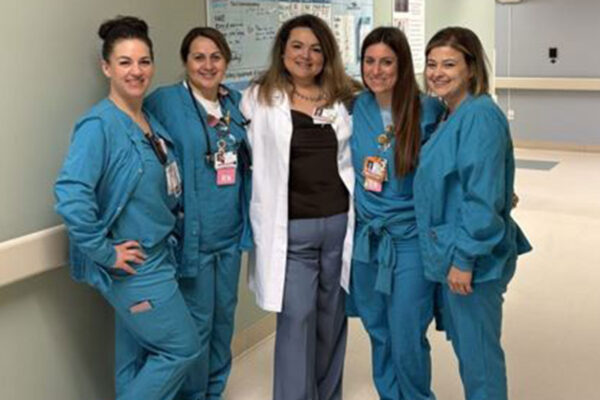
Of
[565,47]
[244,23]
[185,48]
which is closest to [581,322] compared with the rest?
[244,23]

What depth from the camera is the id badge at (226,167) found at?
2.37 meters

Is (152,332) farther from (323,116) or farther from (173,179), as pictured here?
(323,116)

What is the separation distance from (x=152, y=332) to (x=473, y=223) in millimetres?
1047

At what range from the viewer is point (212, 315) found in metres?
2.51

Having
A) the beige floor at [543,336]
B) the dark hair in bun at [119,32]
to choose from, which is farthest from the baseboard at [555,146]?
the dark hair in bun at [119,32]

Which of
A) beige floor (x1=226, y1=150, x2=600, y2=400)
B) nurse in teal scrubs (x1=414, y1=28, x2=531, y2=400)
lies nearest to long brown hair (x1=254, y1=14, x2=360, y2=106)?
nurse in teal scrubs (x1=414, y1=28, x2=531, y2=400)

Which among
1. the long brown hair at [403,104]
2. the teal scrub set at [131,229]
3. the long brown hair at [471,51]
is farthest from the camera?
the long brown hair at [403,104]

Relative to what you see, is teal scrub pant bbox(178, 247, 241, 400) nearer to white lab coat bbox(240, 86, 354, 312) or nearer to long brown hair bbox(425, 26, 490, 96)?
white lab coat bbox(240, 86, 354, 312)

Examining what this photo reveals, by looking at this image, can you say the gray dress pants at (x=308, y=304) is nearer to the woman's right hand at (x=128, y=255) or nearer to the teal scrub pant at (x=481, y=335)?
the teal scrub pant at (x=481, y=335)

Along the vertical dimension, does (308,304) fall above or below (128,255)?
below

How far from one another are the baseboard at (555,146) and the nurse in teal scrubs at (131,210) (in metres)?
7.39

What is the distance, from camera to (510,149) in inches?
84.3

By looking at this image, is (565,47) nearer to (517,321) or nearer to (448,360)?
(517,321)

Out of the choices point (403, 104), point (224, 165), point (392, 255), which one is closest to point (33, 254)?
point (224, 165)
